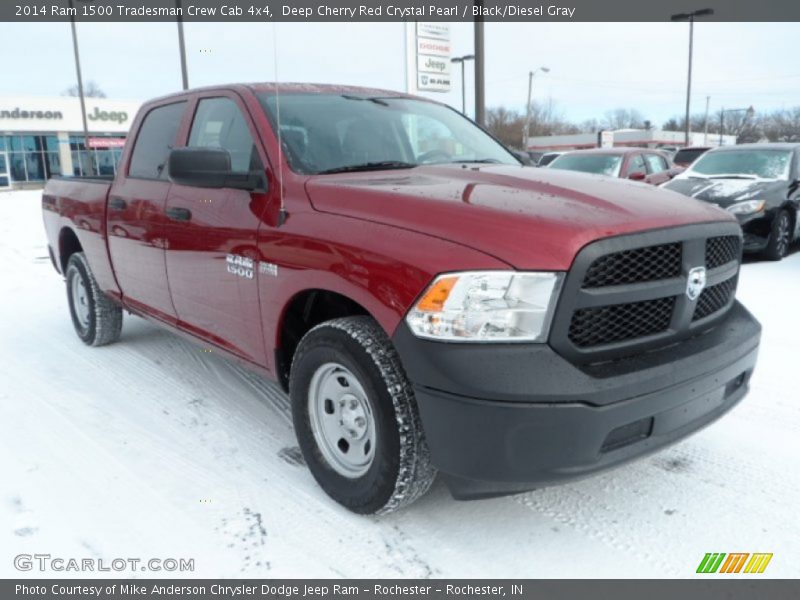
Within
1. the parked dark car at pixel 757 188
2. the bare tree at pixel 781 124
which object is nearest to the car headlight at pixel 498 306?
the parked dark car at pixel 757 188

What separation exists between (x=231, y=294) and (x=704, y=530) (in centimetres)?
233

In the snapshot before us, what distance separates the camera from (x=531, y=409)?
212 cm

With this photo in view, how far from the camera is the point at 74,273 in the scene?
17.8ft

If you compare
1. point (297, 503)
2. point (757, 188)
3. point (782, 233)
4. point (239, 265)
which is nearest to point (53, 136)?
point (757, 188)

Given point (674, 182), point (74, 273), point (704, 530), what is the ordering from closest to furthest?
point (704, 530) → point (74, 273) → point (674, 182)

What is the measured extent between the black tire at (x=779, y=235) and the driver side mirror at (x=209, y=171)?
7.18 metres

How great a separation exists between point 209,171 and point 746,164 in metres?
8.42

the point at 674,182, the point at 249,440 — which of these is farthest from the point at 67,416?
the point at 674,182

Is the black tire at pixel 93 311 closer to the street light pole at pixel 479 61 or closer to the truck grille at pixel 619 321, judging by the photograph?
the truck grille at pixel 619 321

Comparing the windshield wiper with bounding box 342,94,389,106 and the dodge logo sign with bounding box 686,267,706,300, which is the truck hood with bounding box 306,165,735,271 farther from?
the windshield wiper with bounding box 342,94,389,106

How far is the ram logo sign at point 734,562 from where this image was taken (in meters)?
2.36

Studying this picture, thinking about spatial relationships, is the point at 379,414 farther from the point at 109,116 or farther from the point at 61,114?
Answer: the point at 109,116
